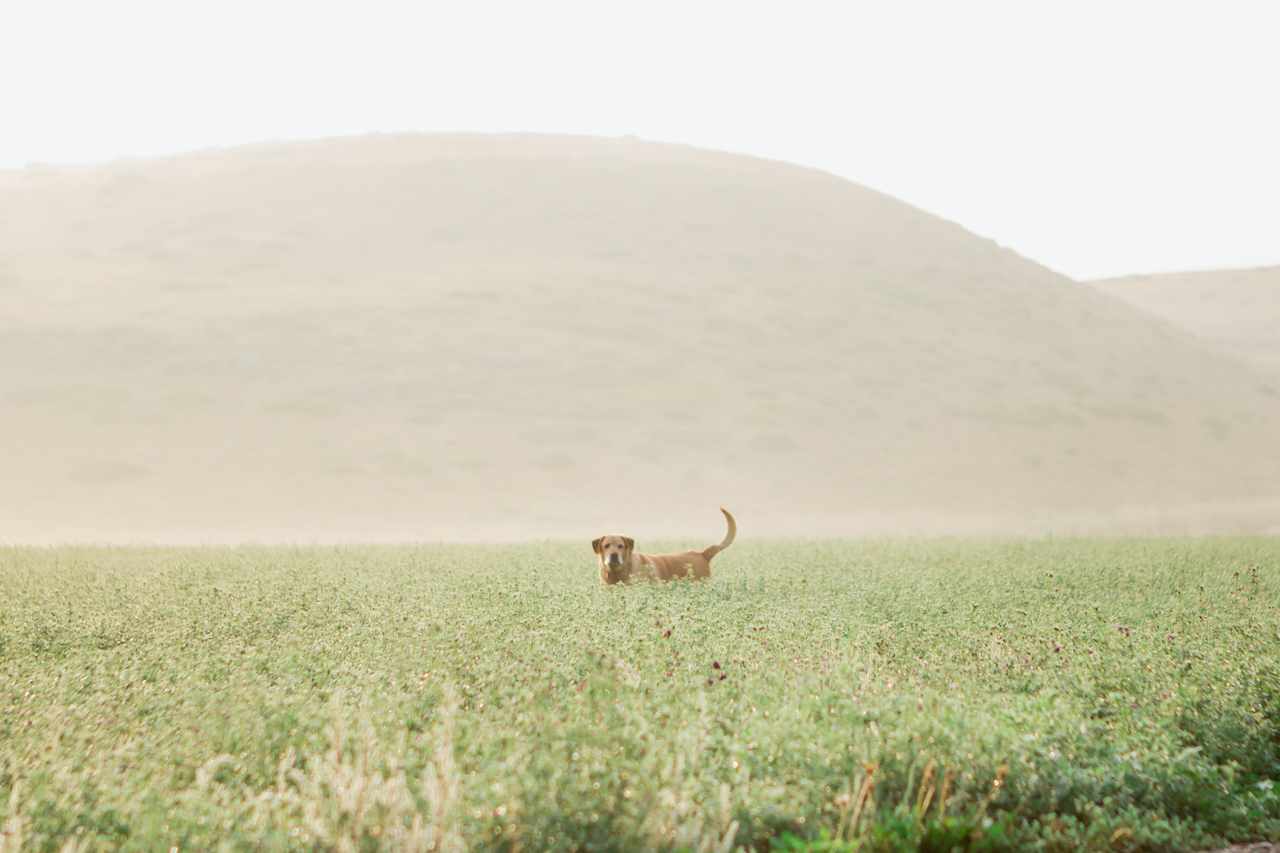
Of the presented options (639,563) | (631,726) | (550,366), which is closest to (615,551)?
(639,563)

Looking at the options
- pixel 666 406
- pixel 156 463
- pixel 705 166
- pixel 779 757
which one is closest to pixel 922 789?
pixel 779 757

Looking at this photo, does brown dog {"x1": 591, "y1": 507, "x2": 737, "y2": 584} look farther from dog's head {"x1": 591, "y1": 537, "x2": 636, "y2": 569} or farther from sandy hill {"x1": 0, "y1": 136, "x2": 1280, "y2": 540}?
sandy hill {"x1": 0, "y1": 136, "x2": 1280, "y2": 540}

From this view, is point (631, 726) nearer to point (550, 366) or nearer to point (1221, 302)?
point (550, 366)

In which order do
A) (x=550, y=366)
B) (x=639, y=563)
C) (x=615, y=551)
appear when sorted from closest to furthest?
(x=615, y=551)
(x=639, y=563)
(x=550, y=366)

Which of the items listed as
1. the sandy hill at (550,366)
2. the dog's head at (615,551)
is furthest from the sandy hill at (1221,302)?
the dog's head at (615,551)

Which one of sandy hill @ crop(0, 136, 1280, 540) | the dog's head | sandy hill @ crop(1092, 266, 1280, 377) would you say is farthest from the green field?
sandy hill @ crop(1092, 266, 1280, 377)

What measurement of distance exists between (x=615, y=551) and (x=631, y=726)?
7382 mm

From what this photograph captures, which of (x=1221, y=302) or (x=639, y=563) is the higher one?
(x=1221, y=302)

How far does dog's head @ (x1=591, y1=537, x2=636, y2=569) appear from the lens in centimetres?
1293

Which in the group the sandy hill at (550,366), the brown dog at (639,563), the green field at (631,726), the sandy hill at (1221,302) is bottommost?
the green field at (631,726)

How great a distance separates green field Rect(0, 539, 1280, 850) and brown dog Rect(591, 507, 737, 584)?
1.84 metres

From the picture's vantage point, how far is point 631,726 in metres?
5.54

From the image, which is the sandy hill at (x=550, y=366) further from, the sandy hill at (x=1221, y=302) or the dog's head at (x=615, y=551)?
Result: the sandy hill at (x=1221, y=302)

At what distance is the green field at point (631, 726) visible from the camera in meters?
4.80
